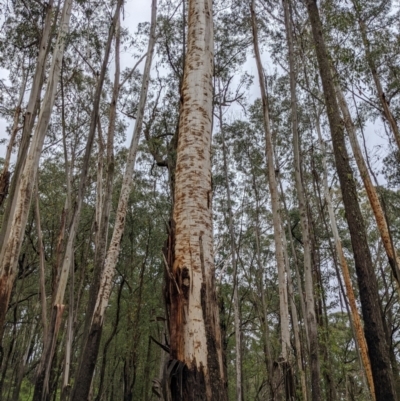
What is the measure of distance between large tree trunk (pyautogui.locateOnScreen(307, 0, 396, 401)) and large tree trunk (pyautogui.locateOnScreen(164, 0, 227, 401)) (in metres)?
3.66

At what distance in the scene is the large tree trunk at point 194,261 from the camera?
81.7 inches

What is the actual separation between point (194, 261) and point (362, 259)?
13.2ft

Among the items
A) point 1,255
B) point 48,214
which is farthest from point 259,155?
point 1,255

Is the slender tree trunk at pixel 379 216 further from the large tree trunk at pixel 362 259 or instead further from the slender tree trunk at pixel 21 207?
the slender tree trunk at pixel 21 207

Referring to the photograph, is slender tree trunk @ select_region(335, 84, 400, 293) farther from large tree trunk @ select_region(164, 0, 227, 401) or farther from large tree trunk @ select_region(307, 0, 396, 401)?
large tree trunk @ select_region(164, 0, 227, 401)

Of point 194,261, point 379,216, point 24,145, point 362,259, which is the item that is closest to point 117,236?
point 24,145

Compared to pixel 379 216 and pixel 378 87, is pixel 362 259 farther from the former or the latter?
pixel 378 87

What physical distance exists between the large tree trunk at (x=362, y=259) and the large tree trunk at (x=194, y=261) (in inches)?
144

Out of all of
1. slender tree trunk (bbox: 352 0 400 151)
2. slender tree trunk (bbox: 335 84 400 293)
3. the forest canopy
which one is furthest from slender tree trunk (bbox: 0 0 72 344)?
slender tree trunk (bbox: 352 0 400 151)

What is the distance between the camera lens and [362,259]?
562 centimetres

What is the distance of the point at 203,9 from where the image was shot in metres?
3.31

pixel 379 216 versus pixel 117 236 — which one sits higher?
pixel 379 216

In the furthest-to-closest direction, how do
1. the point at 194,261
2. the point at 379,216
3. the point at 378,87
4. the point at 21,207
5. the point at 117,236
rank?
the point at 378,87 → the point at 379,216 → the point at 117,236 → the point at 21,207 → the point at 194,261

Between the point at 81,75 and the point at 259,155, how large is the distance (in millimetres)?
7049
